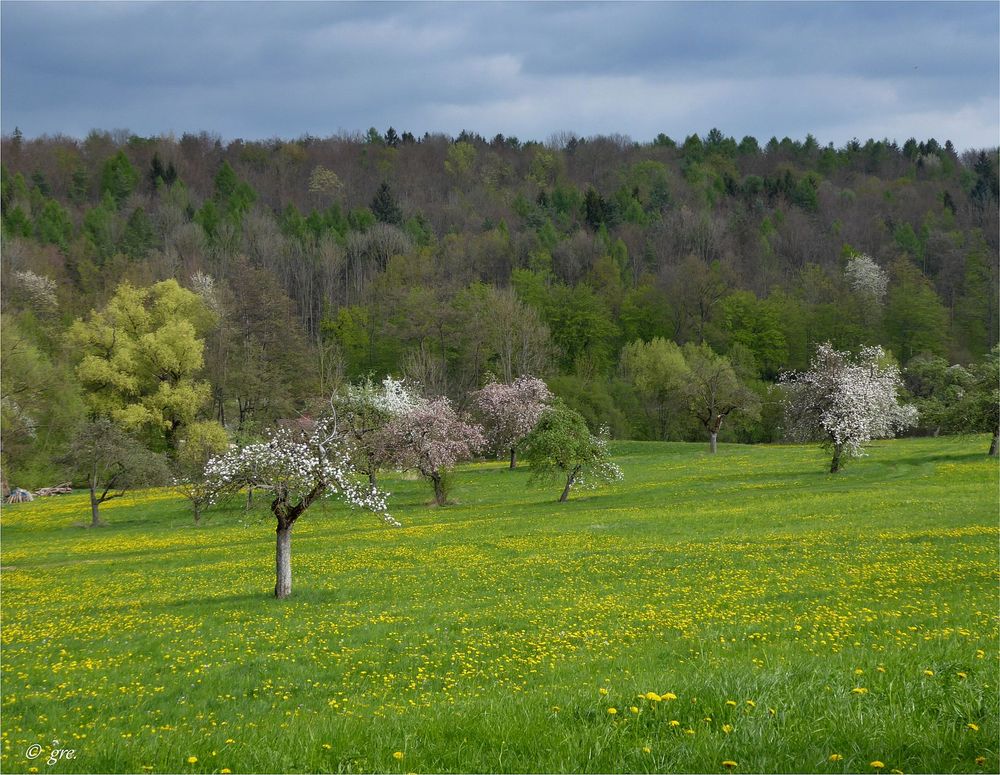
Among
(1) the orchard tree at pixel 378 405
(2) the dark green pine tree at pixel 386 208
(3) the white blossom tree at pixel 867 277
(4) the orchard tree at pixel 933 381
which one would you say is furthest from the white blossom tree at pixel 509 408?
(2) the dark green pine tree at pixel 386 208

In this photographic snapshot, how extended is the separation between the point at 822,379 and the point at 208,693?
48951 mm

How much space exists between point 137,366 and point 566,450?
44.7m

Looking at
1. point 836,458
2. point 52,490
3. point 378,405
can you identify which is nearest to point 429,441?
point 378,405

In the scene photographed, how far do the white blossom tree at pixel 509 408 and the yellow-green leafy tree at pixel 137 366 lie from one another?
26763 mm

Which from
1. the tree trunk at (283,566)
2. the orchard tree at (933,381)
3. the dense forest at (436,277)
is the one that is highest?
the dense forest at (436,277)

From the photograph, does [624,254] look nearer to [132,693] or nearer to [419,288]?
[419,288]

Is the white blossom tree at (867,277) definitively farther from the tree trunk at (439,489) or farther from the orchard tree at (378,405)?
the tree trunk at (439,489)

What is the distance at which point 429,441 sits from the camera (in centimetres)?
5494

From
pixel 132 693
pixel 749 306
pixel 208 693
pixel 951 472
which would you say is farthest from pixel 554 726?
pixel 749 306

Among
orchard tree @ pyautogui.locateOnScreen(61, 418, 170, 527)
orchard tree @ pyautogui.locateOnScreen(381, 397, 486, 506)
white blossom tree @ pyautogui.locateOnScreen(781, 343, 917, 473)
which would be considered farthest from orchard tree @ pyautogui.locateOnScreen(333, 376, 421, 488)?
white blossom tree @ pyautogui.locateOnScreen(781, 343, 917, 473)

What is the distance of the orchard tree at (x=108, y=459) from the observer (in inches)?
1967

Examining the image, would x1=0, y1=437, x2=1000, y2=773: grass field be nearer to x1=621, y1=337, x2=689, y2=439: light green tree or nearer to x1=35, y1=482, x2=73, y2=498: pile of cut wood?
x1=35, y1=482, x2=73, y2=498: pile of cut wood

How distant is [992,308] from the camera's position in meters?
119

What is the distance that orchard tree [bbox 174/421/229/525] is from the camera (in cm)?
2416
